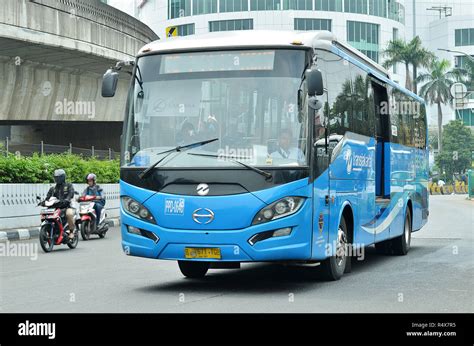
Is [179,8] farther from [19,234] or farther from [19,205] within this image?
[19,234]

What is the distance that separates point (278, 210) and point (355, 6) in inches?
3243

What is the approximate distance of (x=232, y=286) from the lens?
12.1 m

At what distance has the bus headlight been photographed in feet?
35.9

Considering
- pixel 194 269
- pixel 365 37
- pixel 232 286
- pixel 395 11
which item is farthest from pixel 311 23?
pixel 232 286

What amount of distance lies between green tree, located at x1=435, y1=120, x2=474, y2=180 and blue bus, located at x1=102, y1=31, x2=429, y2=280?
3363 inches

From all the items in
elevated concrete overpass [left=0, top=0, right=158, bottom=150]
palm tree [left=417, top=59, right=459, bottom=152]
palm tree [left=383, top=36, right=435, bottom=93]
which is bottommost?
elevated concrete overpass [left=0, top=0, right=158, bottom=150]

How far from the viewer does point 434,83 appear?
95.4m

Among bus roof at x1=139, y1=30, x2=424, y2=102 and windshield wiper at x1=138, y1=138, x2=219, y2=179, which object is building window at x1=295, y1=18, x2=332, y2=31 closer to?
bus roof at x1=139, y1=30, x2=424, y2=102

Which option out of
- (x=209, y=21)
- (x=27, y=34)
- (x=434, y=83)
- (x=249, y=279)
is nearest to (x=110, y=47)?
(x=27, y=34)

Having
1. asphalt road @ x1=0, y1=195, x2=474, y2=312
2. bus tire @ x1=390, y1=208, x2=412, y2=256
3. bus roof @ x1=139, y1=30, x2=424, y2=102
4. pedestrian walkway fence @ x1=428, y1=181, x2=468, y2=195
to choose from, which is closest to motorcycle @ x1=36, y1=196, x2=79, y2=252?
asphalt road @ x1=0, y1=195, x2=474, y2=312

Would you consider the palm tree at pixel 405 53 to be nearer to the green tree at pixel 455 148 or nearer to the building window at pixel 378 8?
the building window at pixel 378 8
